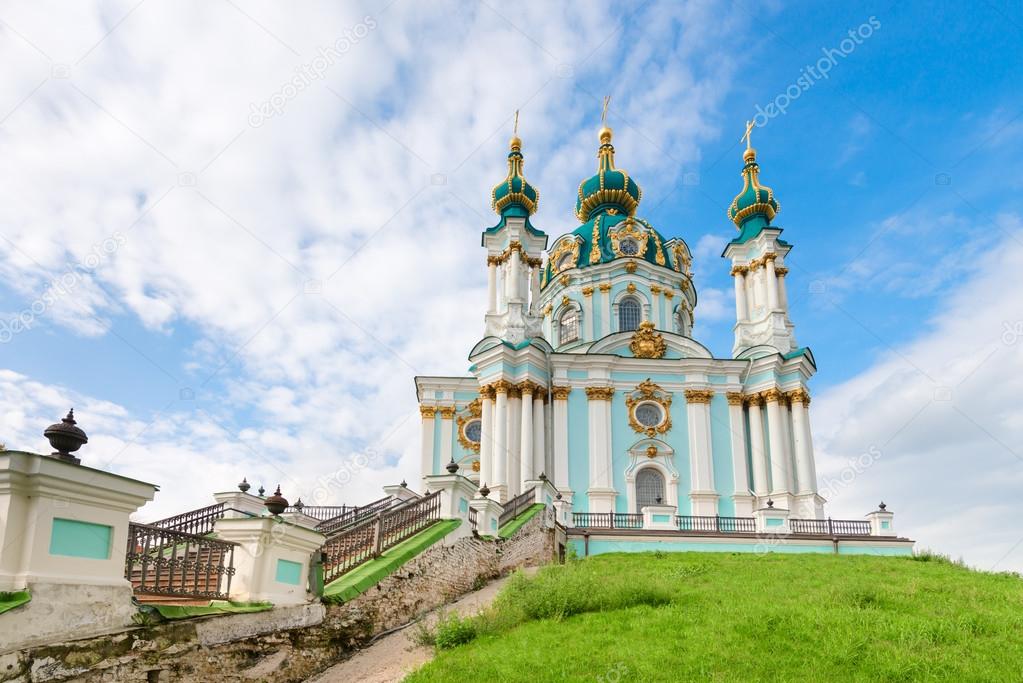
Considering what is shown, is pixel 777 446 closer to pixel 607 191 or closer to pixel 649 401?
pixel 649 401

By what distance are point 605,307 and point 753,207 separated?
8038mm

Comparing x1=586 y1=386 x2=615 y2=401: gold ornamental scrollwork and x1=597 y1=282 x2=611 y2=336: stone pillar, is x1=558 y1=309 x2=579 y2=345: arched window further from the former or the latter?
x1=586 y1=386 x2=615 y2=401: gold ornamental scrollwork

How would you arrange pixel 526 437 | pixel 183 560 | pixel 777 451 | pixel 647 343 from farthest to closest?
1. pixel 647 343
2. pixel 777 451
3. pixel 526 437
4. pixel 183 560

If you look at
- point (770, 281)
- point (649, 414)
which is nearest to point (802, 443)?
point (649, 414)

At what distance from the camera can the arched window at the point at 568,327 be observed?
118ft

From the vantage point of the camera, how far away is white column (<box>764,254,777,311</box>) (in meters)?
33.0

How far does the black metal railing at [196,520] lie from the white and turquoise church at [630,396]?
13.6 metres

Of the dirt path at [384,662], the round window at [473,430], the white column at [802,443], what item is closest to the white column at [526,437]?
the round window at [473,430]

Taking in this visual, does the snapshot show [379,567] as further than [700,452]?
No

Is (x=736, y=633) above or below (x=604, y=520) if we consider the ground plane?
below

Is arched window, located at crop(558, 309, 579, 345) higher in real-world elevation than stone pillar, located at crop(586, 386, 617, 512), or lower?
higher

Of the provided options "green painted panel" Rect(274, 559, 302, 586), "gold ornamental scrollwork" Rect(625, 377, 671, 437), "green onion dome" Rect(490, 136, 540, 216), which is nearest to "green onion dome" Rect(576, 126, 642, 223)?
"green onion dome" Rect(490, 136, 540, 216)

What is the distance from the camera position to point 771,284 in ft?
109

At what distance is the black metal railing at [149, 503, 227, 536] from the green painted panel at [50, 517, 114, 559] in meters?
6.87
